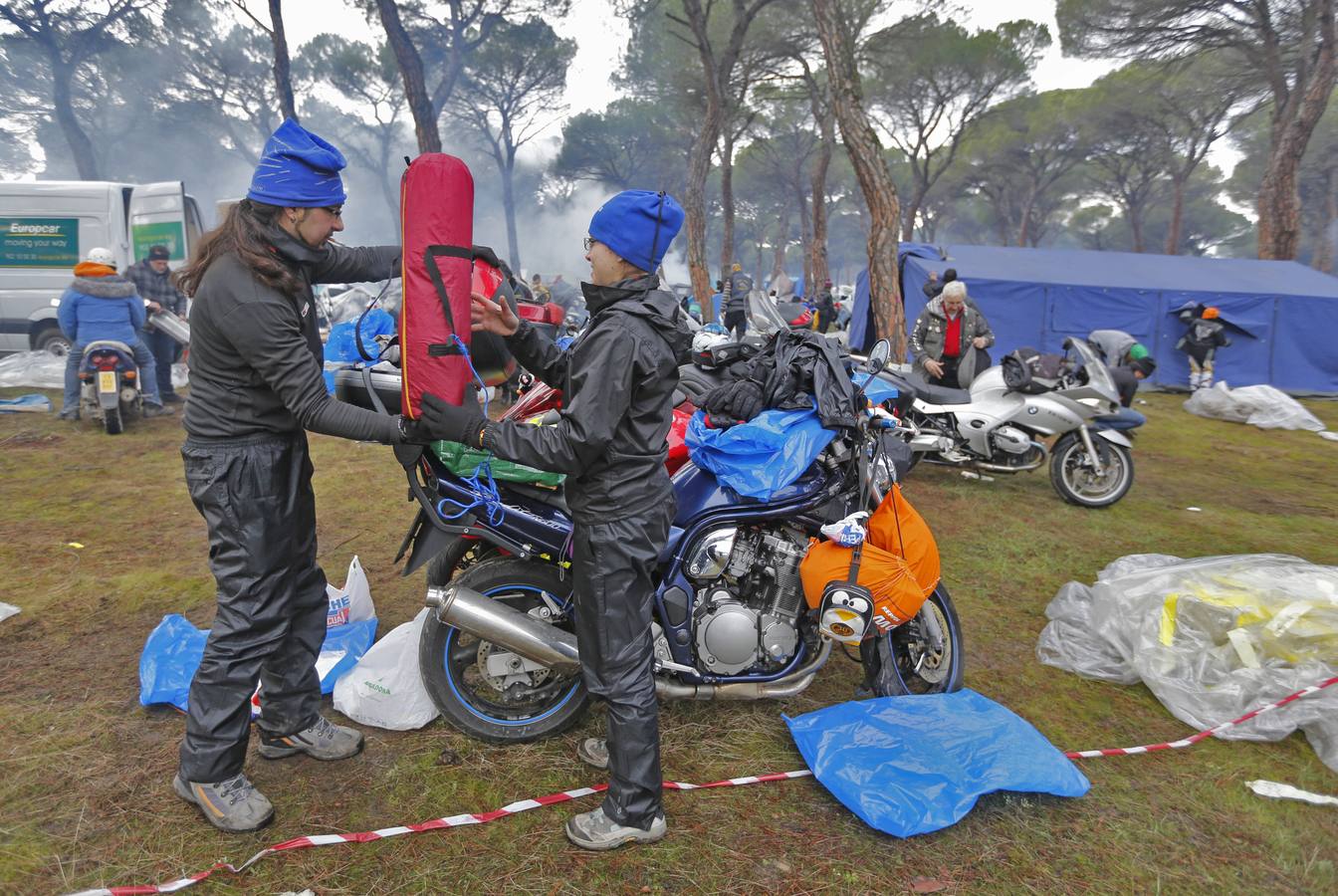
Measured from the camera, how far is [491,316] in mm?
2332

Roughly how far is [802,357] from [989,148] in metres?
31.4

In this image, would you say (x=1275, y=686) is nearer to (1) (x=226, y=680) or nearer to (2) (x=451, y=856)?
(2) (x=451, y=856)

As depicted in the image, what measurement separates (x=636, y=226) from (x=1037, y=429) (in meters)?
5.26

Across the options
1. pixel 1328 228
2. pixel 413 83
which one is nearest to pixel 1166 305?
pixel 413 83

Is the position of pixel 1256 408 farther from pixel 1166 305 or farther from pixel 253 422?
pixel 253 422

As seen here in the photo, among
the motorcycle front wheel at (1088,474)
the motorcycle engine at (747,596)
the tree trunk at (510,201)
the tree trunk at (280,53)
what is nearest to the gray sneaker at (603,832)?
the motorcycle engine at (747,596)

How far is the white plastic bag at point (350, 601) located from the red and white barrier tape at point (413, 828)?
1155 mm

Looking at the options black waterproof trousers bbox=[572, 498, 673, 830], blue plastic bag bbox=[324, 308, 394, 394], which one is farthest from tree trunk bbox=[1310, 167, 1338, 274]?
blue plastic bag bbox=[324, 308, 394, 394]

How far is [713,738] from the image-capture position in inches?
115

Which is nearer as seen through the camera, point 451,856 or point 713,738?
point 451,856

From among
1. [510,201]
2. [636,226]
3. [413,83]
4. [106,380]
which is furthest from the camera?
[510,201]

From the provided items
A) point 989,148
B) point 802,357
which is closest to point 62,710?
point 802,357

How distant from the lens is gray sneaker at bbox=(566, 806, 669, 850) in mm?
2307

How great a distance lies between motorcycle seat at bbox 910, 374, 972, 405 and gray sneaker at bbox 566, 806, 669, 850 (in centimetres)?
508
